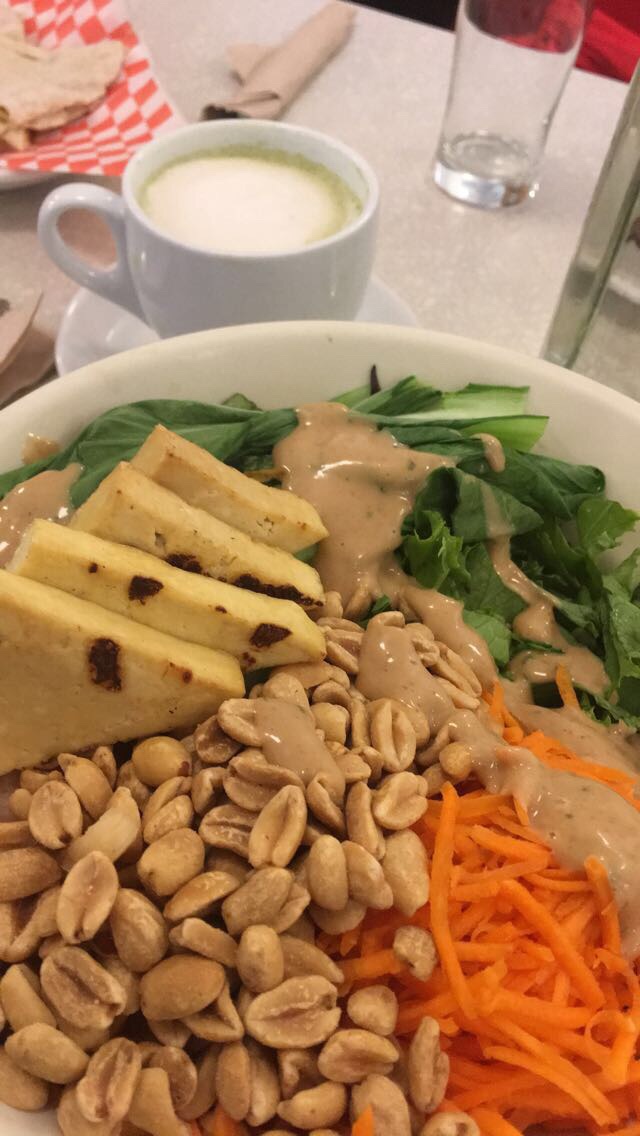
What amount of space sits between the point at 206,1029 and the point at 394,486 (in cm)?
61

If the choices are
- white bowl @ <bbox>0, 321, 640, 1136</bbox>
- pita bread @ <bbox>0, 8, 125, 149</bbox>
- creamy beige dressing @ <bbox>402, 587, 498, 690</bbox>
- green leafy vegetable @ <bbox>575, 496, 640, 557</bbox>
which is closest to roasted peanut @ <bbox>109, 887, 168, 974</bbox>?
creamy beige dressing @ <bbox>402, 587, 498, 690</bbox>

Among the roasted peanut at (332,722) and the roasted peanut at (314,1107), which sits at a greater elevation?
the roasted peanut at (332,722)

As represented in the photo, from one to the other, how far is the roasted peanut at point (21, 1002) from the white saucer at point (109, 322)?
3.26 feet

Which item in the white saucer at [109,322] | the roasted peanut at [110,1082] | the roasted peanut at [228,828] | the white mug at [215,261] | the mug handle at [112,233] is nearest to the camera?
the roasted peanut at [110,1082]

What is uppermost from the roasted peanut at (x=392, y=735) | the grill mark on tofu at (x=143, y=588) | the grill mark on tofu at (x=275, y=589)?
the grill mark on tofu at (x=143, y=588)

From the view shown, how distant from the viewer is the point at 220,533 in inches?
38.6

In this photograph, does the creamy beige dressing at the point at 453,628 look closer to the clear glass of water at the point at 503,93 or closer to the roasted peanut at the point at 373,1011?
the roasted peanut at the point at 373,1011

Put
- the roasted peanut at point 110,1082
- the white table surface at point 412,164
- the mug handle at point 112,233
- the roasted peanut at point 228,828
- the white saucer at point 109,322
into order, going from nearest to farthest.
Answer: the roasted peanut at point 110,1082
the roasted peanut at point 228,828
the mug handle at point 112,233
the white saucer at point 109,322
the white table surface at point 412,164

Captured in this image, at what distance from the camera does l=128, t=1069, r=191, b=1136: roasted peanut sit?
28.0 inches

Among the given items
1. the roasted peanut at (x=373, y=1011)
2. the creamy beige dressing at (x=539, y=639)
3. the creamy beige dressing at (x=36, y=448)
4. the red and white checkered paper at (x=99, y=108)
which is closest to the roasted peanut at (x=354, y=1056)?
the roasted peanut at (x=373, y=1011)

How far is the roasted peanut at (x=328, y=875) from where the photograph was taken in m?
0.78

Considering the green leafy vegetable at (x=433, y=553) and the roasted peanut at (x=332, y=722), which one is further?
the green leafy vegetable at (x=433, y=553)

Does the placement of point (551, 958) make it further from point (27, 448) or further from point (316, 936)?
point (27, 448)

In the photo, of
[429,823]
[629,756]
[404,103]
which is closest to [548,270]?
[404,103]
